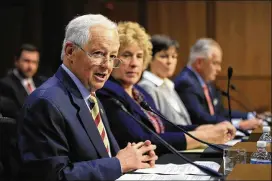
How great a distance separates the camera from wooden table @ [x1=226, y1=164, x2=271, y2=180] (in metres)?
1.53

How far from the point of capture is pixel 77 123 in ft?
7.00

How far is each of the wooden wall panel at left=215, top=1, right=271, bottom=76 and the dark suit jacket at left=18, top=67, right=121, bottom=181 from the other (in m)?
5.27

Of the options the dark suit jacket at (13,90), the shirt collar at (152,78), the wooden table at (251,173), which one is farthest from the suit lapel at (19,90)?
the wooden table at (251,173)

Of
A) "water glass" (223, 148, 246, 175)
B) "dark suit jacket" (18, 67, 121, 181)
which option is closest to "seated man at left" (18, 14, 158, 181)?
"dark suit jacket" (18, 67, 121, 181)

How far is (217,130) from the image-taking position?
126 inches

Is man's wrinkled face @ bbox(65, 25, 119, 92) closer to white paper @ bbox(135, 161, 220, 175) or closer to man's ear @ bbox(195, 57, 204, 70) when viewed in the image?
white paper @ bbox(135, 161, 220, 175)

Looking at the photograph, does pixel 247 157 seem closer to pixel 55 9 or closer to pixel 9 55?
pixel 55 9

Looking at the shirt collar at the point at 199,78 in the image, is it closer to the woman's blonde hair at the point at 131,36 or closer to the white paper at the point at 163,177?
the woman's blonde hair at the point at 131,36

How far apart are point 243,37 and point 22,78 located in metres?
2.88

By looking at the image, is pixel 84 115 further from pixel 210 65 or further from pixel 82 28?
pixel 210 65

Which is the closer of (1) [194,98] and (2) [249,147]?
(2) [249,147]

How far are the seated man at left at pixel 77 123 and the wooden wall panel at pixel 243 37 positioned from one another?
5067mm

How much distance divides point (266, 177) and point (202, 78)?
3.38 m

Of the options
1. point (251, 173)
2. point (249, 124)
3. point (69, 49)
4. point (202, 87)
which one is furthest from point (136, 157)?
point (202, 87)
